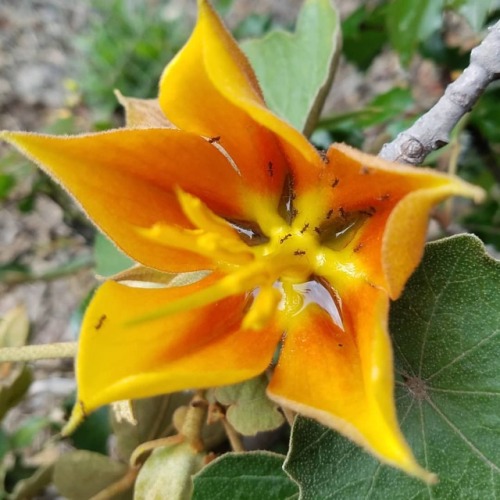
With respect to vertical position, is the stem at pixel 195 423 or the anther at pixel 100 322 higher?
the anther at pixel 100 322

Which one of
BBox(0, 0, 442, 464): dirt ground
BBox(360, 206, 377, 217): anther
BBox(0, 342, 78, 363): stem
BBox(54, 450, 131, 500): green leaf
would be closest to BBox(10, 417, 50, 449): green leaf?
→ BBox(0, 0, 442, 464): dirt ground

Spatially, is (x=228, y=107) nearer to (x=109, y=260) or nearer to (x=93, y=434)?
(x=109, y=260)

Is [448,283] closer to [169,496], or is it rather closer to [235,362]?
[235,362]

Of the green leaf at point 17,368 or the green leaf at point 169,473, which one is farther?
the green leaf at point 17,368

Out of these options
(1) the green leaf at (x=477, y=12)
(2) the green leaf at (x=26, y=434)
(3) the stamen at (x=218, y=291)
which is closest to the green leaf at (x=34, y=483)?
(2) the green leaf at (x=26, y=434)

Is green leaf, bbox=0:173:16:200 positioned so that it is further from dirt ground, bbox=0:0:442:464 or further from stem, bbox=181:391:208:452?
stem, bbox=181:391:208:452

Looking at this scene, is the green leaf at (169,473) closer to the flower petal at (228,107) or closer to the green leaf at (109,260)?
the flower petal at (228,107)

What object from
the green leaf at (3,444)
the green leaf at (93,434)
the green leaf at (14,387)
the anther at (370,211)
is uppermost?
the anther at (370,211)
